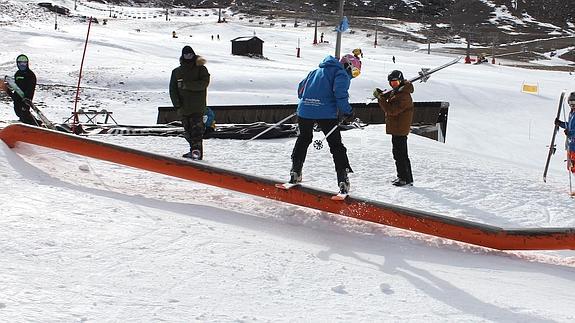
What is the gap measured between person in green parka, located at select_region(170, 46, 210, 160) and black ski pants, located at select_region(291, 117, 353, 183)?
2.07m

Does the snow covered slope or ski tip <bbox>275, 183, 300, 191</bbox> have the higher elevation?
ski tip <bbox>275, 183, 300, 191</bbox>

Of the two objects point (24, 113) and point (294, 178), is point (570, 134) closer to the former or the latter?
A: point (294, 178)

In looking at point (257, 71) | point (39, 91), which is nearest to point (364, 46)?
point (257, 71)

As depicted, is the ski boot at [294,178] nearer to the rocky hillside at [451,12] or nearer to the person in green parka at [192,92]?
the person in green parka at [192,92]

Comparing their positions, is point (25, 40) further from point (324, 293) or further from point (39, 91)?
point (324, 293)

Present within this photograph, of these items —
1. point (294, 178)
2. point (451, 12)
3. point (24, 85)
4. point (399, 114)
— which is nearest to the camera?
point (294, 178)

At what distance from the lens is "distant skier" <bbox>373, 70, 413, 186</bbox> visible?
26.0ft

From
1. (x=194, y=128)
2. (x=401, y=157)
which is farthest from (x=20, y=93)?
(x=401, y=157)

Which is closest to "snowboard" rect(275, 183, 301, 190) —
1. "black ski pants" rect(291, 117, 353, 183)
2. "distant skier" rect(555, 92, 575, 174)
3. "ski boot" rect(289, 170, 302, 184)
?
"ski boot" rect(289, 170, 302, 184)

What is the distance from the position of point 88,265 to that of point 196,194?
2561mm

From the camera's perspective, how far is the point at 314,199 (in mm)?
6070

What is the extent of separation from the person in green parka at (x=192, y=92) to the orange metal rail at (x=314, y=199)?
166 centimetres

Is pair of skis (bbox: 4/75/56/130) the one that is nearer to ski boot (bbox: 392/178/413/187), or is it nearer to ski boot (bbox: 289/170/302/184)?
ski boot (bbox: 289/170/302/184)

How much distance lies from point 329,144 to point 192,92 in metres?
2.45
